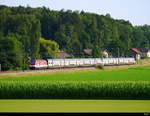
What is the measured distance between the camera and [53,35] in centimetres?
11819

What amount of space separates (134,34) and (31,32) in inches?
2895

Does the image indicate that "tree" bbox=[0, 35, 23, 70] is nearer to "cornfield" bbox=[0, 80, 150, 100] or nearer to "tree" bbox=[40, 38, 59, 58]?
"tree" bbox=[40, 38, 59, 58]

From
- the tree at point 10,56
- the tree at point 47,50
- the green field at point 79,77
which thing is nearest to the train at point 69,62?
the tree at point 10,56

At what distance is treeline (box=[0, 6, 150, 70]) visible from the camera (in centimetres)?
6361

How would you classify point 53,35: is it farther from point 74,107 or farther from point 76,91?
point 74,107

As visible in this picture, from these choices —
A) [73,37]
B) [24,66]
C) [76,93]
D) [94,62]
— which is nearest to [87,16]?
[73,37]

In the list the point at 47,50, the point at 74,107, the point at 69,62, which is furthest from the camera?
the point at 47,50

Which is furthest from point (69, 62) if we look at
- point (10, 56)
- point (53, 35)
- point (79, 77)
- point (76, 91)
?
point (53, 35)

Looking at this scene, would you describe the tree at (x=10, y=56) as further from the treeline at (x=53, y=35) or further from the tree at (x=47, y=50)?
the tree at (x=47, y=50)

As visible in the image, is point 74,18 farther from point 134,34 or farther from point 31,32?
point 31,32

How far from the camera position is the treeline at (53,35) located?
63.6 meters

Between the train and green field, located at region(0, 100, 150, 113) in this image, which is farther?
the train

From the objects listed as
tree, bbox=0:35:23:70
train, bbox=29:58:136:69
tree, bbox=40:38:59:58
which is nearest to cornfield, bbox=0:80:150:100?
tree, bbox=0:35:23:70

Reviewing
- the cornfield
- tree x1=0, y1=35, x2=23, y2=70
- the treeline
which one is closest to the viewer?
the cornfield
